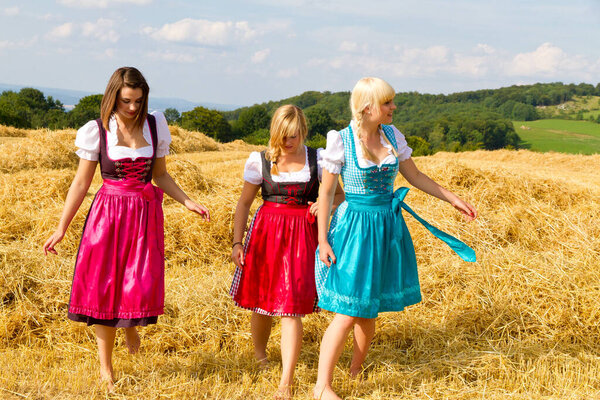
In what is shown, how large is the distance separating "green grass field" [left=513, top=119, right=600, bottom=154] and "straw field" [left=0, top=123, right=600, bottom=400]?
38.0 metres

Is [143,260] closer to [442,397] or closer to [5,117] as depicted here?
[442,397]

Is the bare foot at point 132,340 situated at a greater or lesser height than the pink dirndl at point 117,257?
lesser

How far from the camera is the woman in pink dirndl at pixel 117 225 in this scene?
310cm

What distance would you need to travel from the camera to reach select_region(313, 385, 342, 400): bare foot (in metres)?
3.02

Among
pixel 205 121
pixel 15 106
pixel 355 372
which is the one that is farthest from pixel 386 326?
pixel 15 106

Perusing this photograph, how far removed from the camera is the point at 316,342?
156 inches

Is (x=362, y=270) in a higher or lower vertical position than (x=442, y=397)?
higher

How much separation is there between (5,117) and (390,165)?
3567 centimetres

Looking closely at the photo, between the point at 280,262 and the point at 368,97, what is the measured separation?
1.06 metres

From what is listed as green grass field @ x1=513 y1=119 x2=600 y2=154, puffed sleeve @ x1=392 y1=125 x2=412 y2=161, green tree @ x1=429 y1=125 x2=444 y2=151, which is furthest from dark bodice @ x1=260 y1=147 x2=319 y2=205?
green tree @ x1=429 y1=125 x2=444 y2=151

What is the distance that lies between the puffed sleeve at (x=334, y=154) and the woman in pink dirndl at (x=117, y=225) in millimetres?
1020

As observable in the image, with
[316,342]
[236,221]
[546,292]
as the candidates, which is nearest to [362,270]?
[236,221]

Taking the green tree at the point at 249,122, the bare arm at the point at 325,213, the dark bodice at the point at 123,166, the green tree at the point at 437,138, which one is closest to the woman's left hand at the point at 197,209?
the dark bodice at the point at 123,166

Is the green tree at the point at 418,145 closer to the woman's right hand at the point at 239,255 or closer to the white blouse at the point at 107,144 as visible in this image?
the woman's right hand at the point at 239,255
